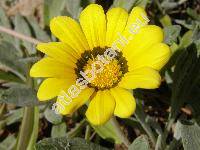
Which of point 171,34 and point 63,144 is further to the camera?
point 171,34

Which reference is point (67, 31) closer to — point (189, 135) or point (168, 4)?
point (189, 135)

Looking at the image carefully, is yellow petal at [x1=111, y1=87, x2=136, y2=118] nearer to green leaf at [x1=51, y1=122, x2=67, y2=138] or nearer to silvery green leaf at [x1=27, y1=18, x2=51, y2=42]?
green leaf at [x1=51, y1=122, x2=67, y2=138]

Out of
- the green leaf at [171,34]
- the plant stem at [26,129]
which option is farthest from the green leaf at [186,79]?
the plant stem at [26,129]

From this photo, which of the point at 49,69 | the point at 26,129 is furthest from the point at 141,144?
the point at 26,129

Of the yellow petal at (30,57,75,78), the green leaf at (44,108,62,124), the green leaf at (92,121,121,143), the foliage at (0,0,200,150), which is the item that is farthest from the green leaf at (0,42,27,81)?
the yellow petal at (30,57,75,78)

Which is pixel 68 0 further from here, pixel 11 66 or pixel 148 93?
pixel 148 93

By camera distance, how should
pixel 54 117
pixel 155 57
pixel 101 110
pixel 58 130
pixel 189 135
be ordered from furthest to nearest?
1. pixel 58 130
2. pixel 54 117
3. pixel 189 135
4. pixel 155 57
5. pixel 101 110
